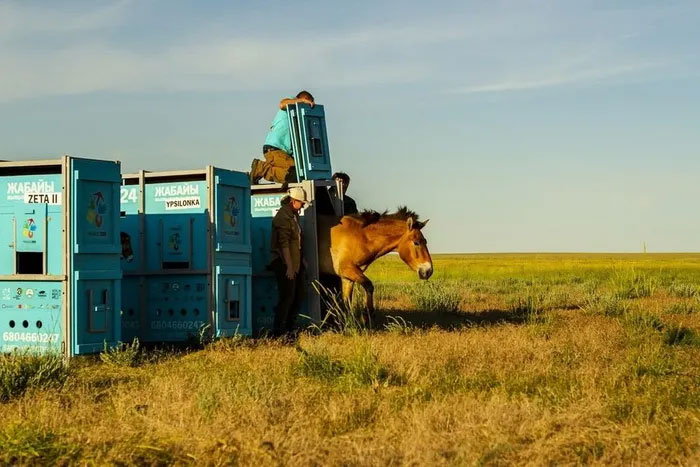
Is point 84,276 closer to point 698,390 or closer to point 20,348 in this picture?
point 20,348

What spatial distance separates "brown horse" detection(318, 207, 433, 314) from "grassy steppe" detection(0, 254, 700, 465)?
2.06 meters

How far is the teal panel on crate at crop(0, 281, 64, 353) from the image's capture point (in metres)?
12.1

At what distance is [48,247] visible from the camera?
40.2 ft

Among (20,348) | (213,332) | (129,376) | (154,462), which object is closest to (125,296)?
(213,332)

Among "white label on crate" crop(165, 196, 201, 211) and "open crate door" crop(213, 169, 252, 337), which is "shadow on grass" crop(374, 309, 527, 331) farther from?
"white label on crate" crop(165, 196, 201, 211)

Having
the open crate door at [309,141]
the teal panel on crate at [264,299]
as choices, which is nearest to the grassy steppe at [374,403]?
the teal panel on crate at [264,299]

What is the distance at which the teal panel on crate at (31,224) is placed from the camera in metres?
12.2

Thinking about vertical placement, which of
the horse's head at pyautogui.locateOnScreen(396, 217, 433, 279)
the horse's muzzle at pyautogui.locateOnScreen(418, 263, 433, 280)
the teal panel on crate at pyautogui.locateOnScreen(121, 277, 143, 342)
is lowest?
the teal panel on crate at pyautogui.locateOnScreen(121, 277, 143, 342)

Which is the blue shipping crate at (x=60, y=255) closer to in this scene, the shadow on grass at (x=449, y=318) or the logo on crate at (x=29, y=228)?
the logo on crate at (x=29, y=228)

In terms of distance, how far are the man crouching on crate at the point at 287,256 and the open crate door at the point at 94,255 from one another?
2.83 meters

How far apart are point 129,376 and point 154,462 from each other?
14.5 feet

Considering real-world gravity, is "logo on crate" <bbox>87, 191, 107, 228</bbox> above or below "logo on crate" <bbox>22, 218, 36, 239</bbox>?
above

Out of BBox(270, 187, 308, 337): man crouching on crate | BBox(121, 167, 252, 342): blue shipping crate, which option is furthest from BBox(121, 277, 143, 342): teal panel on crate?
BBox(270, 187, 308, 337): man crouching on crate

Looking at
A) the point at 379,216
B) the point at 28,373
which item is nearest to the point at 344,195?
the point at 379,216
